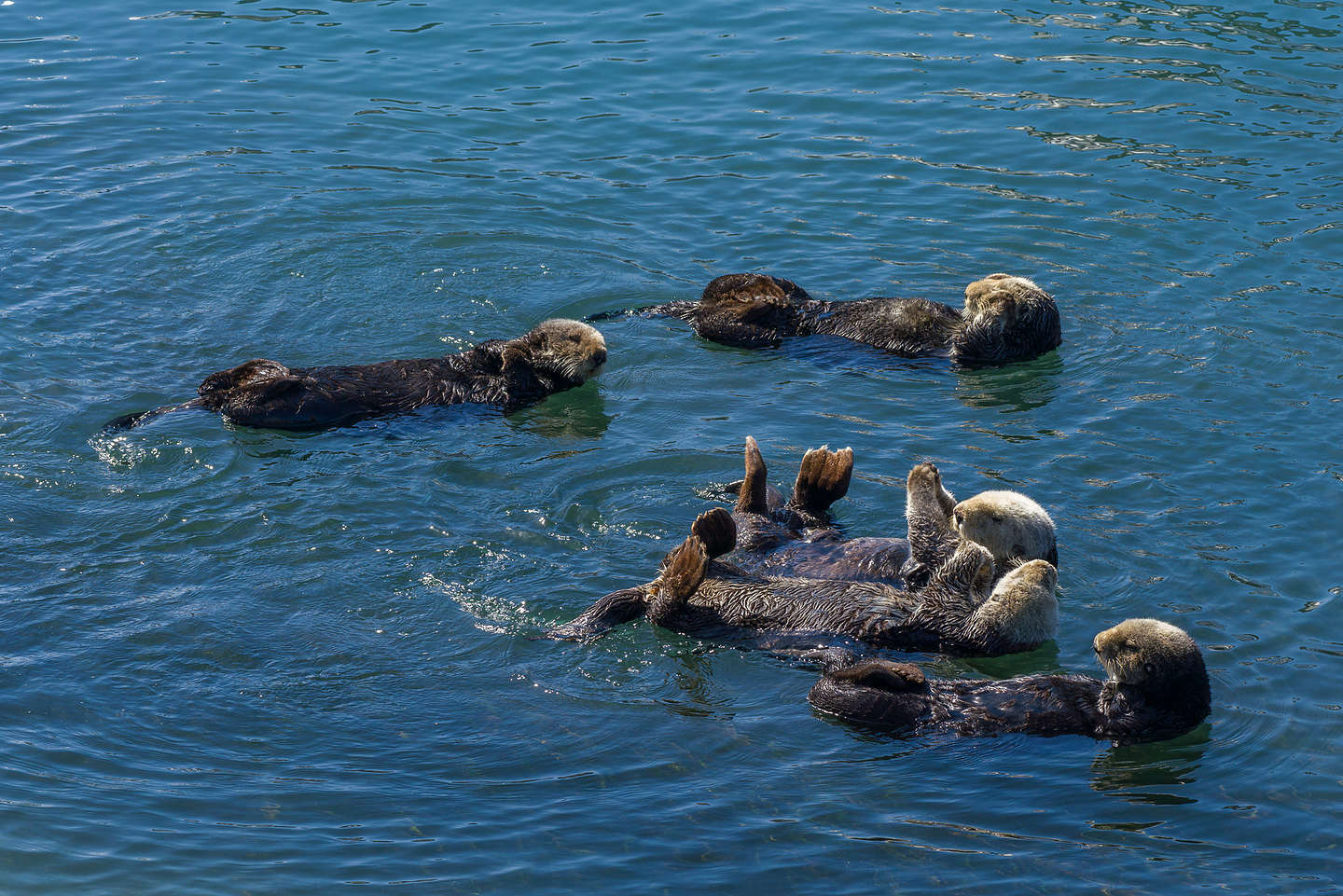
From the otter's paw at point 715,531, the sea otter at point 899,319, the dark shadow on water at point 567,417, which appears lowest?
the dark shadow on water at point 567,417

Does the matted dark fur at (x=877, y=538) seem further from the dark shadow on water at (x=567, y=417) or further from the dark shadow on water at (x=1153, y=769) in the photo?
the dark shadow on water at (x=567, y=417)

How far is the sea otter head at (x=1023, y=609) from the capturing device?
5594mm

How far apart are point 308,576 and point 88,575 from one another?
1.01 metres

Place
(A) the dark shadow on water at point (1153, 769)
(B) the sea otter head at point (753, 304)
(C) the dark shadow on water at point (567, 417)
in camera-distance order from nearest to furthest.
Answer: (A) the dark shadow on water at point (1153, 769)
(C) the dark shadow on water at point (567, 417)
(B) the sea otter head at point (753, 304)

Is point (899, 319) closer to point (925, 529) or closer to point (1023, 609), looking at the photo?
point (925, 529)

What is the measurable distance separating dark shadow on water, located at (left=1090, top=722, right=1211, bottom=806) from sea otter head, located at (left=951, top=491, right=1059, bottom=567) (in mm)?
954

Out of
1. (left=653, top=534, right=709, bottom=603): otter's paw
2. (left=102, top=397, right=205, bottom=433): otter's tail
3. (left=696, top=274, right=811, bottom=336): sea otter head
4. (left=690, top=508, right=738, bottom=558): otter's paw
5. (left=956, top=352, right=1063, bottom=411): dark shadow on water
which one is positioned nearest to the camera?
(left=653, top=534, right=709, bottom=603): otter's paw

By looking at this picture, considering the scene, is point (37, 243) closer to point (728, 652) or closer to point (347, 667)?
point (347, 667)

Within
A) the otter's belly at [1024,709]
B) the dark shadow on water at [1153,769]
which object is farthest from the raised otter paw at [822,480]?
the dark shadow on water at [1153,769]

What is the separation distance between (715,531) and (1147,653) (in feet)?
6.27

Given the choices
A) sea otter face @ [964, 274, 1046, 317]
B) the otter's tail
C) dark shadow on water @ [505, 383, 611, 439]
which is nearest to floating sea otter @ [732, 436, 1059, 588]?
dark shadow on water @ [505, 383, 611, 439]

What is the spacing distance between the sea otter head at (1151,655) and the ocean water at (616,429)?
346mm

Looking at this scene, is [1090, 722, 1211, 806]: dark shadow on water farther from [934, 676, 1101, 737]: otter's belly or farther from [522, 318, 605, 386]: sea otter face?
[522, 318, 605, 386]: sea otter face

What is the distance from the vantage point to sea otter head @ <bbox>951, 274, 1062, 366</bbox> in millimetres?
8531
